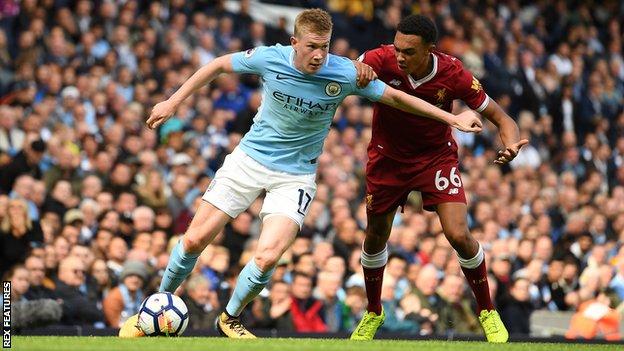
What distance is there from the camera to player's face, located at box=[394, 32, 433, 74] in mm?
11195

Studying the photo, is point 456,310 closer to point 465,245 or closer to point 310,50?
point 465,245

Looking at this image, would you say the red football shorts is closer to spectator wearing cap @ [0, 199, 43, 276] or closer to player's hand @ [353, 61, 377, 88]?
player's hand @ [353, 61, 377, 88]

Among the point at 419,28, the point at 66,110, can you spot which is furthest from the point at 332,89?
the point at 66,110

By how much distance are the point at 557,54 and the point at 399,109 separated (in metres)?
17.4

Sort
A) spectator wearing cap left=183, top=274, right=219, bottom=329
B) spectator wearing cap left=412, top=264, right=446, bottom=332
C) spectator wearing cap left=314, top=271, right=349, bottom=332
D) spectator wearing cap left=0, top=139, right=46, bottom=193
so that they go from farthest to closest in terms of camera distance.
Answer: spectator wearing cap left=0, top=139, right=46, bottom=193
spectator wearing cap left=412, top=264, right=446, bottom=332
spectator wearing cap left=314, top=271, right=349, bottom=332
spectator wearing cap left=183, top=274, right=219, bottom=329

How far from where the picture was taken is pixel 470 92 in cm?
1166

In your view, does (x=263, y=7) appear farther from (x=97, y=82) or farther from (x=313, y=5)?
(x=97, y=82)

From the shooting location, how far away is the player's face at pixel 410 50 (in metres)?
11.2

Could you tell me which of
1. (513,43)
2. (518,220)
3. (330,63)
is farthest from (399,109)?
(513,43)

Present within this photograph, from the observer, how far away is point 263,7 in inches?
1005

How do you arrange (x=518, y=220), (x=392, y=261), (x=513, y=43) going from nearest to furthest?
(x=392, y=261), (x=518, y=220), (x=513, y=43)

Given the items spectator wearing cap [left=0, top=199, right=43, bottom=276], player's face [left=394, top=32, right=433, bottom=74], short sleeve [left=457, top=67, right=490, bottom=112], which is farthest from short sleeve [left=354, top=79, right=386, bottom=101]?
spectator wearing cap [left=0, top=199, right=43, bottom=276]

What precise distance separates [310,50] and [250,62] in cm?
54

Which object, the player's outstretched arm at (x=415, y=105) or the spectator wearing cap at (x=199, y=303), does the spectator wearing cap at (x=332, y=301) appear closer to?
the spectator wearing cap at (x=199, y=303)
